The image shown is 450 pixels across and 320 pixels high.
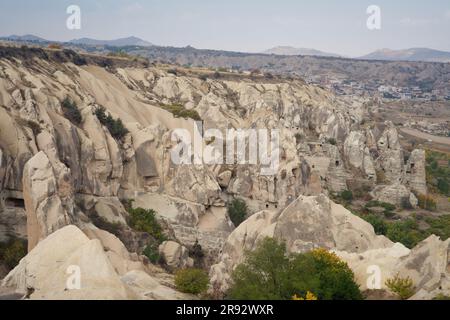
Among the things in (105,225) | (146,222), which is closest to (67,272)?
(105,225)

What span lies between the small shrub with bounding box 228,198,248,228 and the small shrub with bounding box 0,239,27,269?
11.8 metres

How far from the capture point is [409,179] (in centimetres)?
4028

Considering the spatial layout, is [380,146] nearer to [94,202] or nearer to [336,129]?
[336,129]

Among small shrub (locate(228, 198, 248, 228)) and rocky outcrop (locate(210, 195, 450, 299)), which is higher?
rocky outcrop (locate(210, 195, 450, 299))

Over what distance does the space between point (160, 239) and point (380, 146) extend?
27466 mm

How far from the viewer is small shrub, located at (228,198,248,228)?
1098 inches

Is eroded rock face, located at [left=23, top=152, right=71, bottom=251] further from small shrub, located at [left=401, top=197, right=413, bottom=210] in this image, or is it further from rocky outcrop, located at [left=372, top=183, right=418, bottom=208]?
small shrub, located at [left=401, top=197, right=413, bottom=210]

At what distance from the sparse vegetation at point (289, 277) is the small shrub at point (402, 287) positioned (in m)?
0.84

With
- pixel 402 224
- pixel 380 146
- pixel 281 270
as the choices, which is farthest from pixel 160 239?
pixel 380 146

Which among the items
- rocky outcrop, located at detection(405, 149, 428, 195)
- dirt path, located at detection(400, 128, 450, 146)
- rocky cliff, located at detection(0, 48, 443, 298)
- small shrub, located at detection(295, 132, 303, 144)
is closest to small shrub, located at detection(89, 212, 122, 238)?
rocky cliff, located at detection(0, 48, 443, 298)

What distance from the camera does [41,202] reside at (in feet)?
55.8

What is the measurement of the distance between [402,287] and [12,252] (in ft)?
39.8

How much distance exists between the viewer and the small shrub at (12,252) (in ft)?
57.1

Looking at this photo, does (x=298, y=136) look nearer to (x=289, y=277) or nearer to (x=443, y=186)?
(x=443, y=186)
